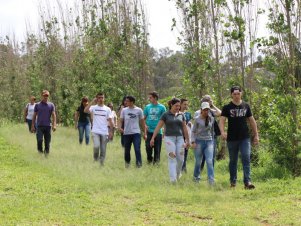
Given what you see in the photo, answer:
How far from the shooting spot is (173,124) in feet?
32.9

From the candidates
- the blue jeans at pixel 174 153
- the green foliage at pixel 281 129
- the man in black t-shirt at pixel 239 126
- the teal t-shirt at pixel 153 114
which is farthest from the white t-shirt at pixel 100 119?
the green foliage at pixel 281 129

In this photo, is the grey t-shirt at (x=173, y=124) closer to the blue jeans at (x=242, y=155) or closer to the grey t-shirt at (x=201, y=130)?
the grey t-shirt at (x=201, y=130)

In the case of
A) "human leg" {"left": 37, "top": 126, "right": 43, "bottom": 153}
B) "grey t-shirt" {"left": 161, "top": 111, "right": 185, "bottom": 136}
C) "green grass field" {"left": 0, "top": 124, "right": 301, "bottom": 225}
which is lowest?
"green grass field" {"left": 0, "top": 124, "right": 301, "bottom": 225}

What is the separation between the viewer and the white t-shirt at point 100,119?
1218 cm

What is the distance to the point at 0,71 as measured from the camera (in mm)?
35188

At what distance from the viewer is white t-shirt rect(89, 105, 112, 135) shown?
1218cm

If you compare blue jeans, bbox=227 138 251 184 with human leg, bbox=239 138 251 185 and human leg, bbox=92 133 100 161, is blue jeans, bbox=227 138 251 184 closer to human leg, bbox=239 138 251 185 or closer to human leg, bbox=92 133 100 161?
human leg, bbox=239 138 251 185

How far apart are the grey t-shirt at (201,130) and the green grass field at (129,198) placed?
2.97 ft

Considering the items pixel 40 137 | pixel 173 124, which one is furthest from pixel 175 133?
pixel 40 137

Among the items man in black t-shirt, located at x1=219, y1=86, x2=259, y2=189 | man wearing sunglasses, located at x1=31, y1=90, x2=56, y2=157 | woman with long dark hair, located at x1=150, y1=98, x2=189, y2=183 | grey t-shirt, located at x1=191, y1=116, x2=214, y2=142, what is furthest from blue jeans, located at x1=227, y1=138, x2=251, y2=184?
man wearing sunglasses, located at x1=31, y1=90, x2=56, y2=157

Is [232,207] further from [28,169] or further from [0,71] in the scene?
[0,71]

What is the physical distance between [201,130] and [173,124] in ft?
1.88

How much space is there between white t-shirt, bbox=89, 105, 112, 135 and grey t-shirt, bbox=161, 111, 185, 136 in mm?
2525

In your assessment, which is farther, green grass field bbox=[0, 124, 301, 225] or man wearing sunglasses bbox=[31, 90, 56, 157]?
man wearing sunglasses bbox=[31, 90, 56, 157]
